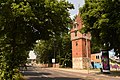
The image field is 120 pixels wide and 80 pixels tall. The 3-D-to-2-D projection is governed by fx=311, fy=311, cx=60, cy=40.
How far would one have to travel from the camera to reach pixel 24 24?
Result: 2794cm

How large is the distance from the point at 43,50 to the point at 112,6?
82.2 metres

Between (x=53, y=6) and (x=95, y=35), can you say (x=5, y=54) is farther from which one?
(x=95, y=35)

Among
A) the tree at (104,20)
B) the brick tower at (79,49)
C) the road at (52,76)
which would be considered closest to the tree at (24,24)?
the road at (52,76)

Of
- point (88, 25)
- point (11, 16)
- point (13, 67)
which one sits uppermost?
point (88, 25)

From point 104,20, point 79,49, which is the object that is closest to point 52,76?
point 104,20

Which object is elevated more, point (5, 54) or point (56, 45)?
point (56, 45)

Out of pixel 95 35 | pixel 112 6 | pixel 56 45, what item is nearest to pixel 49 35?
pixel 112 6

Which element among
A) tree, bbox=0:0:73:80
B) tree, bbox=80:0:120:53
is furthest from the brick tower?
tree, bbox=0:0:73:80

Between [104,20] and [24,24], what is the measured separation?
17630mm

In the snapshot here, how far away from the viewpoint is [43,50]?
124688 mm

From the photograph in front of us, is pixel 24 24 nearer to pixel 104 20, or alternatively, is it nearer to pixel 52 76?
pixel 52 76

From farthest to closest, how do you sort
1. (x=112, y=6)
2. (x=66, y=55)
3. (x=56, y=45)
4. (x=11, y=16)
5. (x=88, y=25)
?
(x=56, y=45) < (x=66, y=55) < (x=88, y=25) < (x=112, y=6) < (x=11, y=16)

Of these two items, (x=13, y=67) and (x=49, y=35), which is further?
(x=49, y=35)

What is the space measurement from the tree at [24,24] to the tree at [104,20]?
45.8 feet
